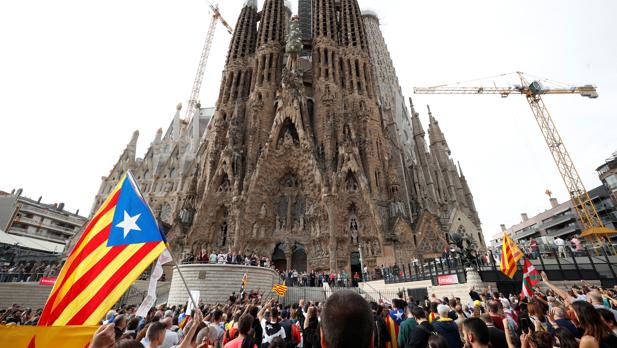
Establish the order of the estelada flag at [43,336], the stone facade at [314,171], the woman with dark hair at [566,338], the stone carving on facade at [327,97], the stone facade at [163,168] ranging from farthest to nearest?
the stone facade at [163,168] < the stone carving on facade at [327,97] < the stone facade at [314,171] < the woman with dark hair at [566,338] < the estelada flag at [43,336]

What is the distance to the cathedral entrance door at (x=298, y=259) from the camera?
25.5 metres

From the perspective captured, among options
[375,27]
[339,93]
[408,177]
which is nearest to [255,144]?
[339,93]

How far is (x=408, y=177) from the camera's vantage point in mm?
34031

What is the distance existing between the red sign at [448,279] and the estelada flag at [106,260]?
12487 mm

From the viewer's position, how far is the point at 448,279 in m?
12.4

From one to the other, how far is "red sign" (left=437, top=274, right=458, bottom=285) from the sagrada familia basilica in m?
9.46

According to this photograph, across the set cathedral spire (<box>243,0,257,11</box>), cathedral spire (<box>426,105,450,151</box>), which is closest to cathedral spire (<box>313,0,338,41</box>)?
cathedral spire (<box>243,0,257,11</box>)

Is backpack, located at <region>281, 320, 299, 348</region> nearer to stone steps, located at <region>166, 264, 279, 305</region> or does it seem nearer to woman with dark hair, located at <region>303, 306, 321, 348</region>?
woman with dark hair, located at <region>303, 306, 321, 348</region>

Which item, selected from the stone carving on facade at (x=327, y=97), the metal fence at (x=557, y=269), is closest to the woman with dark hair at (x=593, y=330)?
the metal fence at (x=557, y=269)

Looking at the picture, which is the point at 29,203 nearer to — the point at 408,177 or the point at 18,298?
the point at 18,298

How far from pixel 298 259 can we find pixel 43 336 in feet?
A: 81.2

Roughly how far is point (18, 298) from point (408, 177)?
118 feet

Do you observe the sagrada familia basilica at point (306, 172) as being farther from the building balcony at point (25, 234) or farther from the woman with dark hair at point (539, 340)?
the woman with dark hair at point (539, 340)

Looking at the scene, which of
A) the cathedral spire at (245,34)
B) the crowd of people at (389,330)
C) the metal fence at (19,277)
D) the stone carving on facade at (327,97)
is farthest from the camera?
the cathedral spire at (245,34)
